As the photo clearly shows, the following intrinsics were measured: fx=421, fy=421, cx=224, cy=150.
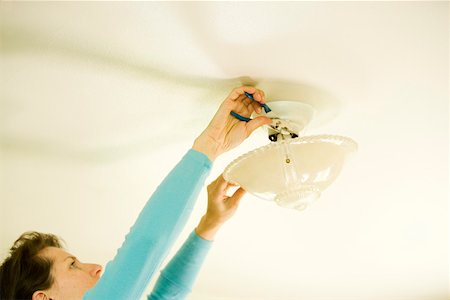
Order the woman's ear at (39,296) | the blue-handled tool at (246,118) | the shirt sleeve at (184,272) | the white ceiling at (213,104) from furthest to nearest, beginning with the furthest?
1. the shirt sleeve at (184,272)
2. the woman's ear at (39,296)
3. the blue-handled tool at (246,118)
4. the white ceiling at (213,104)

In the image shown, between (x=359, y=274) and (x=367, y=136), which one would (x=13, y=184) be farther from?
(x=359, y=274)

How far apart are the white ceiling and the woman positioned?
0.10 meters

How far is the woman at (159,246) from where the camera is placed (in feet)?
2.68

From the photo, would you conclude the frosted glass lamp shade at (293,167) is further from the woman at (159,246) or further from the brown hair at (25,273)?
the brown hair at (25,273)

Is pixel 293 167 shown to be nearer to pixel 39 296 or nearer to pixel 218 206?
pixel 218 206

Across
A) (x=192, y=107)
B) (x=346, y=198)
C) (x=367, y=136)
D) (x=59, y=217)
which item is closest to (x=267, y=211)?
(x=346, y=198)

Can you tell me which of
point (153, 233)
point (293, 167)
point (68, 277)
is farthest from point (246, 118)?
point (68, 277)

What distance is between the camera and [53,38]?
0.81 meters

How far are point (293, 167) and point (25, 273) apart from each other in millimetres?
797

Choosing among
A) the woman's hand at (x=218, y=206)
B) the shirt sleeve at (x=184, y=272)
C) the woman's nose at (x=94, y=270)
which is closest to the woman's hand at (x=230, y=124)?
the woman's hand at (x=218, y=206)

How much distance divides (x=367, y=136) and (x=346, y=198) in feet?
1.14

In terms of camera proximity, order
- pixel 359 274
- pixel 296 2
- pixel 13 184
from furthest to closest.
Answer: pixel 359 274 < pixel 13 184 < pixel 296 2

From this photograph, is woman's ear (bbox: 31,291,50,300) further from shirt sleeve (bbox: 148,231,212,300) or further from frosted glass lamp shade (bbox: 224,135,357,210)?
frosted glass lamp shade (bbox: 224,135,357,210)

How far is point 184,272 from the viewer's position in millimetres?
1235
